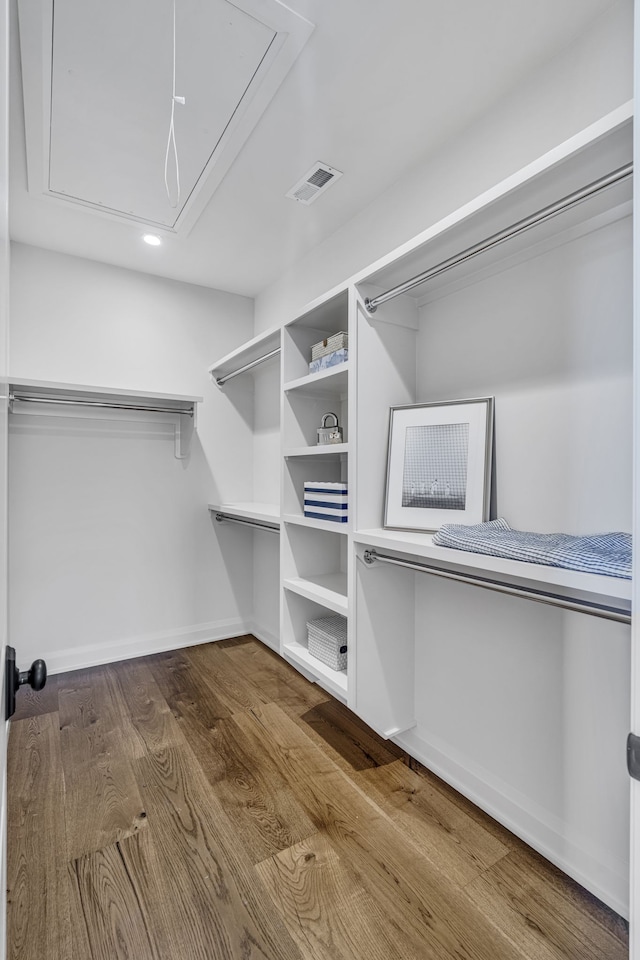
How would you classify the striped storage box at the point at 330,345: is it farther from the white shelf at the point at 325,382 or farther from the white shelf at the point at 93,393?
the white shelf at the point at 93,393

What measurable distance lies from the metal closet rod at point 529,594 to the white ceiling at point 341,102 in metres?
1.53

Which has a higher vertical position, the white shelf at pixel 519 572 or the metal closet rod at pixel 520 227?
the metal closet rod at pixel 520 227

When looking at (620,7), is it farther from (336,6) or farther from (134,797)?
(134,797)

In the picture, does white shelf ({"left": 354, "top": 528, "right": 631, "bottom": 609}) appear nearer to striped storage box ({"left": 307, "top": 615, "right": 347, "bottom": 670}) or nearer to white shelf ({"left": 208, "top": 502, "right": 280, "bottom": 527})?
striped storage box ({"left": 307, "top": 615, "right": 347, "bottom": 670})

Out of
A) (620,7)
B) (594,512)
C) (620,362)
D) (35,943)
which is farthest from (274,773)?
(620,7)

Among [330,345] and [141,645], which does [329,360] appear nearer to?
[330,345]

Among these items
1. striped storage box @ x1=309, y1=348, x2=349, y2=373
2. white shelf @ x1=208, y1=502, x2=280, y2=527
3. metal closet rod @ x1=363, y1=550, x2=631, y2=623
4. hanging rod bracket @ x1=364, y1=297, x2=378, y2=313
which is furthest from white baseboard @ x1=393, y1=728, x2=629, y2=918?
hanging rod bracket @ x1=364, y1=297, x2=378, y2=313

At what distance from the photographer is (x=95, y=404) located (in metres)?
2.51

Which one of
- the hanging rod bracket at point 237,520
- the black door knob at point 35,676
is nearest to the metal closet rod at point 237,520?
the hanging rod bracket at point 237,520

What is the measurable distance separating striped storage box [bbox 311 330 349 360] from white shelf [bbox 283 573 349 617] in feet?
3.21

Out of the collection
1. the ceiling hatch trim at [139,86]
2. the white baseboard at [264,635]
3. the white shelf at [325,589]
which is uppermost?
the ceiling hatch trim at [139,86]

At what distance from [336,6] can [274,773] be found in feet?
7.99

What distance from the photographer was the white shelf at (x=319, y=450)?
67.6 inches

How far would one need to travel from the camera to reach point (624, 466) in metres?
1.18
